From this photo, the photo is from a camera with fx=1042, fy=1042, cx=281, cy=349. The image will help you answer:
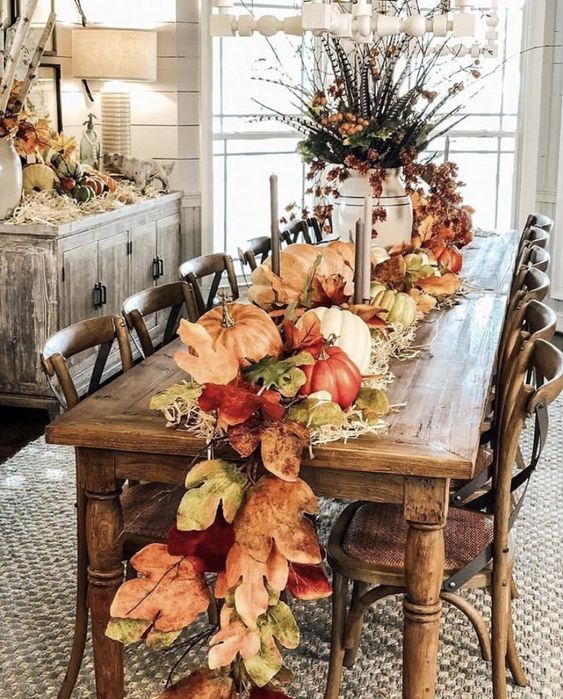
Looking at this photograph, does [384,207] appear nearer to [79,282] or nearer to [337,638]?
[79,282]

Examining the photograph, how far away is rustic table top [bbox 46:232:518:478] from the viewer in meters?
1.91

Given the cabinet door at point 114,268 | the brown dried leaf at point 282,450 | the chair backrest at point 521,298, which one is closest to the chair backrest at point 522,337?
the chair backrest at point 521,298

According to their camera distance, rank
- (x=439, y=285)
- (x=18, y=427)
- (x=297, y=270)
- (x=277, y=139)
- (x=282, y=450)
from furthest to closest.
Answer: (x=277, y=139) < (x=18, y=427) < (x=439, y=285) < (x=297, y=270) < (x=282, y=450)

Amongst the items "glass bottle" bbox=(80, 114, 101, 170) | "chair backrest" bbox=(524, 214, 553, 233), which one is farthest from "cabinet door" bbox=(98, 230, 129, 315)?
"chair backrest" bbox=(524, 214, 553, 233)

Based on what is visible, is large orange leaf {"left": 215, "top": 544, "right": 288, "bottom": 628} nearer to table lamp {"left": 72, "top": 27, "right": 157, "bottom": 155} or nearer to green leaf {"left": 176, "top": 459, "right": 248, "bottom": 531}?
green leaf {"left": 176, "top": 459, "right": 248, "bottom": 531}

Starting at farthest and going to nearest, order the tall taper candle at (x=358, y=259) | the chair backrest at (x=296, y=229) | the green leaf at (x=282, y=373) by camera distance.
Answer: the chair backrest at (x=296, y=229) → the tall taper candle at (x=358, y=259) → the green leaf at (x=282, y=373)

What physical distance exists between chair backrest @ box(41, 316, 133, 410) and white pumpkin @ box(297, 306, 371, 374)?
1.84 feet

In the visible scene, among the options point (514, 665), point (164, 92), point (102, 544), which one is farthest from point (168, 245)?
point (102, 544)

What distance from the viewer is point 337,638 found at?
2367 millimetres

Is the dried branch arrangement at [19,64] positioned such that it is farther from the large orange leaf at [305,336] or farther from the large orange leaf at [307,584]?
the large orange leaf at [307,584]

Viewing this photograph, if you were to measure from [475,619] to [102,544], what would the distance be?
89 cm

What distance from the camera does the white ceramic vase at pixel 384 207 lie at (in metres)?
3.73

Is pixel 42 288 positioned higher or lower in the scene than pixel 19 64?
lower

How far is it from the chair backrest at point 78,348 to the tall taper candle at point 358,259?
24.2 inches
